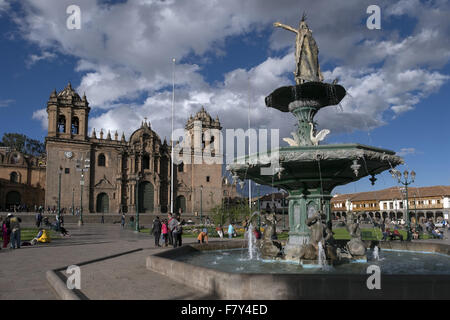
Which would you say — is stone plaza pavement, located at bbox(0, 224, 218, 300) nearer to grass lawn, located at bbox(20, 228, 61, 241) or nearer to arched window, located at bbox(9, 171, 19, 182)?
grass lawn, located at bbox(20, 228, 61, 241)

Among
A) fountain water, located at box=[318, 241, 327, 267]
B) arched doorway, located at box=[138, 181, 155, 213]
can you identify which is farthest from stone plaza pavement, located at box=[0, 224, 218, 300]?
arched doorway, located at box=[138, 181, 155, 213]

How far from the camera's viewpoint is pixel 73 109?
42.4 meters

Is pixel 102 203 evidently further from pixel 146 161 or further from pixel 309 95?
pixel 309 95

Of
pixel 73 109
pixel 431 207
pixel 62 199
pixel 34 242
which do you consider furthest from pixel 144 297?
pixel 431 207

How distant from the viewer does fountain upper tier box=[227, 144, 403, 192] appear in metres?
6.84

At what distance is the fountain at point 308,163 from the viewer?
→ 689cm

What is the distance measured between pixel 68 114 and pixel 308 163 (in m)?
39.9

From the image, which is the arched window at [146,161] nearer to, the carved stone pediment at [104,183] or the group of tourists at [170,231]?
the carved stone pediment at [104,183]

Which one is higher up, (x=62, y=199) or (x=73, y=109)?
(x=73, y=109)

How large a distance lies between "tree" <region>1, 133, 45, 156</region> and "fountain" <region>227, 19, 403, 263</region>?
7518 centimetres

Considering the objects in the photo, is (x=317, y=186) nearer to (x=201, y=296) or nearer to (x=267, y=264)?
(x=267, y=264)

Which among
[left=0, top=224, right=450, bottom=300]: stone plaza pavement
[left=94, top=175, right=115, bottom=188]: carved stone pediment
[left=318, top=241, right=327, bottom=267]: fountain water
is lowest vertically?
[left=0, top=224, right=450, bottom=300]: stone plaza pavement

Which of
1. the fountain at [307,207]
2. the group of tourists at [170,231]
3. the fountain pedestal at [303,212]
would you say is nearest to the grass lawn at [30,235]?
the group of tourists at [170,231]
